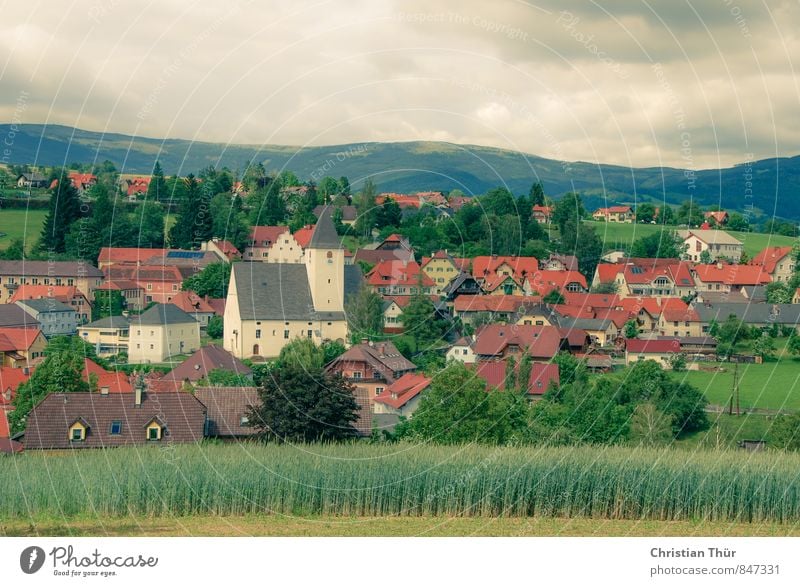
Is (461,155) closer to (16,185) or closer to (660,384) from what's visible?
(16,185)

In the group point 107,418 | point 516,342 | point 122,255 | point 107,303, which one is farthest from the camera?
point 122,255

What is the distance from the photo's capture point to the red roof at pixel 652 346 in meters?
46.6

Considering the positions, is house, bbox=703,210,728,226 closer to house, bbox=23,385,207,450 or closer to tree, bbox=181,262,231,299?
tree, bbox=181,262,231,299

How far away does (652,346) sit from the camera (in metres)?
47.5

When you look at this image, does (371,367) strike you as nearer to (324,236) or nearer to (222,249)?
(324,236)

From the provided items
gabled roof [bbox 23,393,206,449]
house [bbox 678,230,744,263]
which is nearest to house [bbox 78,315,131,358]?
gabled roof [bbox 23,393,206,449]

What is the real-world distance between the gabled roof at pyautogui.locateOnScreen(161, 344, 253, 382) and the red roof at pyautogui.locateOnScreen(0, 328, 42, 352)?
7.30 m

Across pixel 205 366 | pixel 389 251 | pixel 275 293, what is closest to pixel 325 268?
pixel 275 293

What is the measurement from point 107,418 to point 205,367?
13738 millimetres

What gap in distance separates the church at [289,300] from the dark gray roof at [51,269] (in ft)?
39.9

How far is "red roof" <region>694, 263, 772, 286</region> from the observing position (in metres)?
65.6

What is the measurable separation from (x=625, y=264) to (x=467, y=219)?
1472 centimetres

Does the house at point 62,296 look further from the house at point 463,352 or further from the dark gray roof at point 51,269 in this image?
the house at point 463,352

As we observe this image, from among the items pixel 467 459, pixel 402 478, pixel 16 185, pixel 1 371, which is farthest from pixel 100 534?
pixel 16 185
